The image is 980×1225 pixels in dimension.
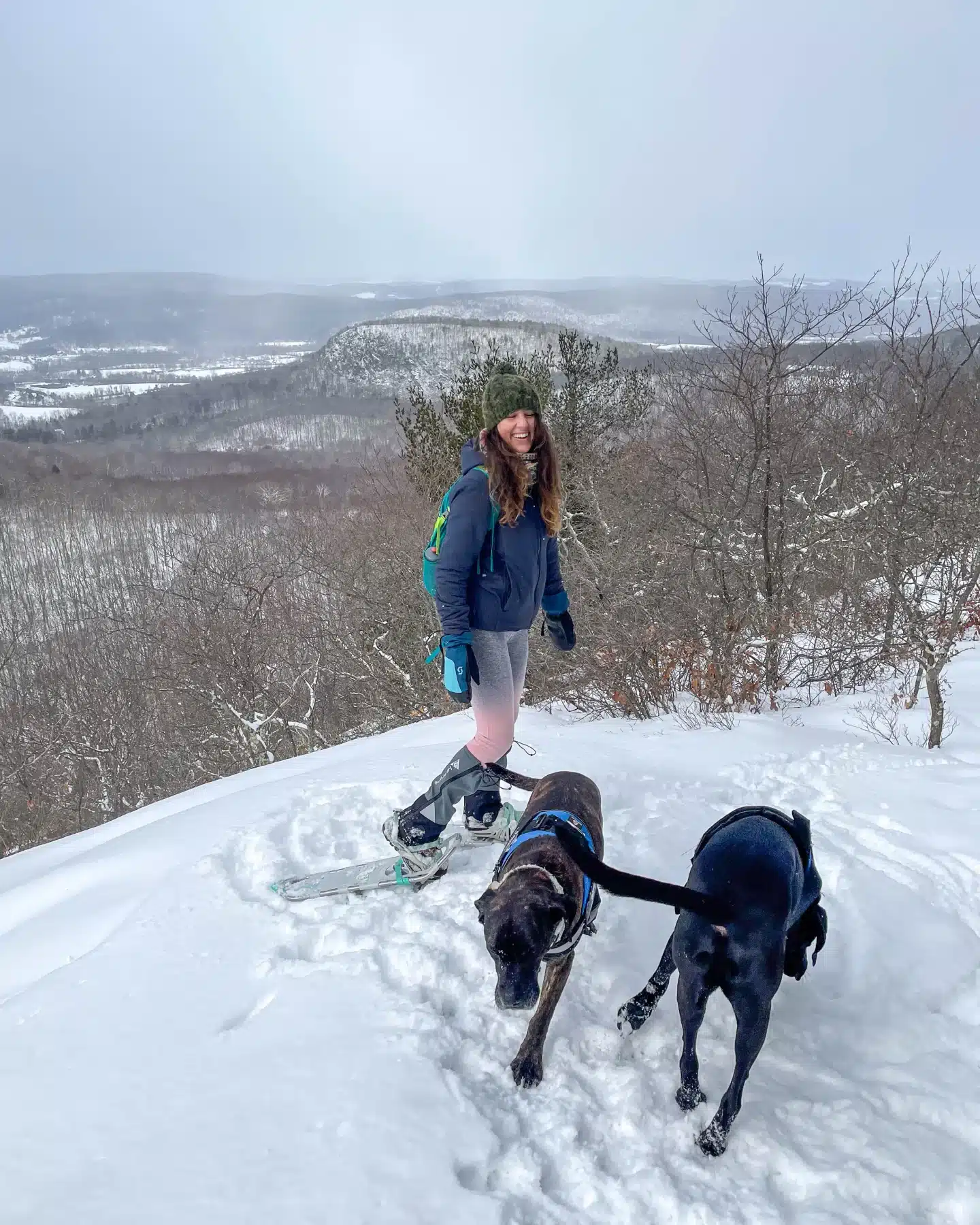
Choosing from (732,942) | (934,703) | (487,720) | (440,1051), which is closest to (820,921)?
(732,942)

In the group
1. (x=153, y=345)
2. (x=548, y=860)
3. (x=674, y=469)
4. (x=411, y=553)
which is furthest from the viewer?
(x=153, y=345)

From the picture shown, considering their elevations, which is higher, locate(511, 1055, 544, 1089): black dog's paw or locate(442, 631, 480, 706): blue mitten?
locate(442, 631, 480, 706): blue mitten

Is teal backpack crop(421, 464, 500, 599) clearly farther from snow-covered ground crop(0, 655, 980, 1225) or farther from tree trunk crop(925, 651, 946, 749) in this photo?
tree trunk crop(925, 651, 946, 749)

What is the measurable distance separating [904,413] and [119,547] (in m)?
46.7

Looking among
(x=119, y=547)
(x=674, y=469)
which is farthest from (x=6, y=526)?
(x=674, y=469)

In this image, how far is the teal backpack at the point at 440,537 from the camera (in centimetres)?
257

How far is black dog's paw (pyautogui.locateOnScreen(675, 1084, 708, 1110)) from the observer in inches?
72.9

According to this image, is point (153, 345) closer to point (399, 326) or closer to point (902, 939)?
point (399, 326)

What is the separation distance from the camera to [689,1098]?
186 centimetres

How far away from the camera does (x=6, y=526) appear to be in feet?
153

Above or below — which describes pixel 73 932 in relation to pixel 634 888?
below

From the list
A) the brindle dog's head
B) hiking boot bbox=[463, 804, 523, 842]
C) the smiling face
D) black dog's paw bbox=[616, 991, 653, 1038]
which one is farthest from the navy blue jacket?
black dog's paw bbox=[616, 991, 653, 1038]

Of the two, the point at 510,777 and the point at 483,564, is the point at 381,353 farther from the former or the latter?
the point at 510,777

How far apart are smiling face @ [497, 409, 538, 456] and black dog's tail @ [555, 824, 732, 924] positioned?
4.69ft
